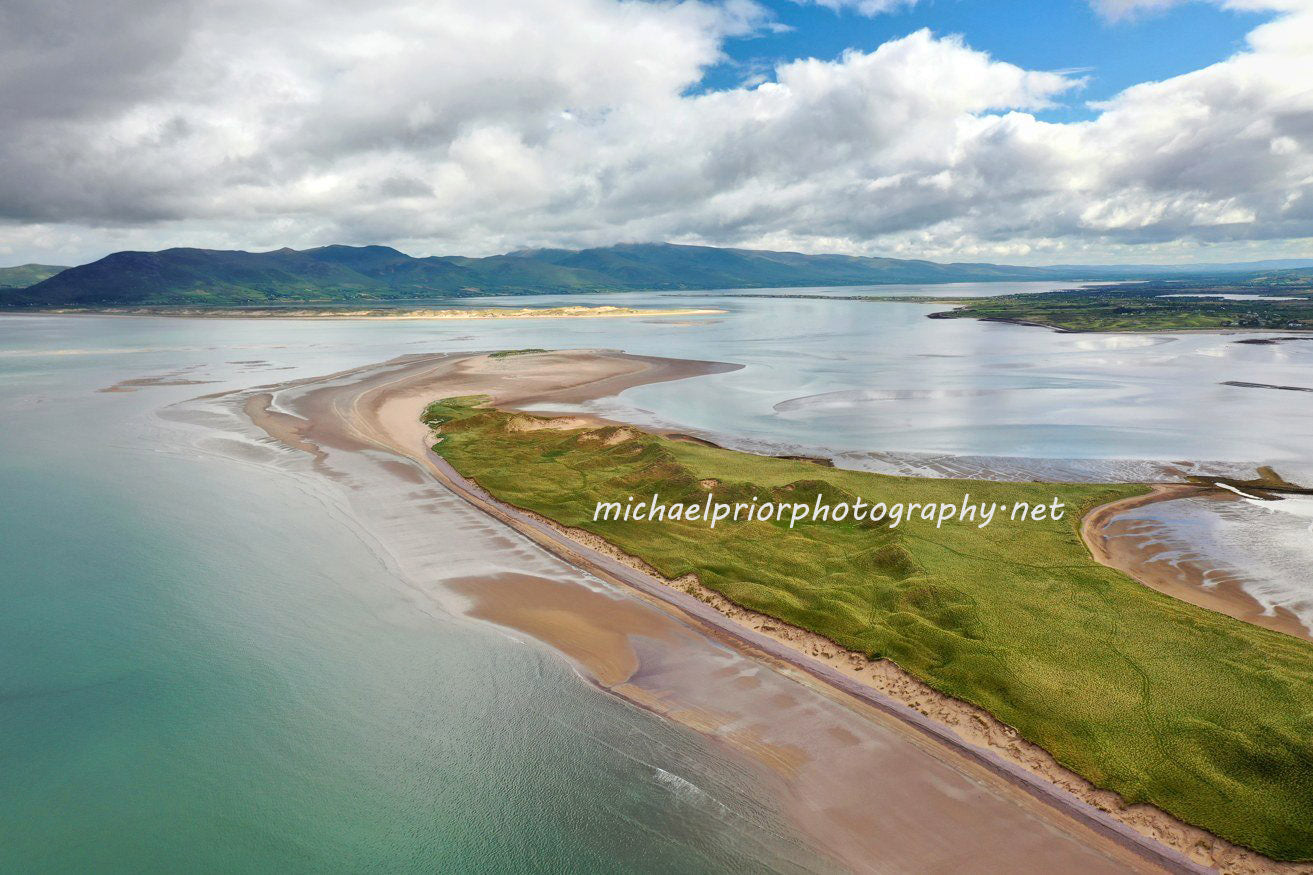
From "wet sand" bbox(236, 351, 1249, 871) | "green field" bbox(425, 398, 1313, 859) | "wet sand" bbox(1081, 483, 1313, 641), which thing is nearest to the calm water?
"wet sand" bbox(236, 351, 1249, 871)

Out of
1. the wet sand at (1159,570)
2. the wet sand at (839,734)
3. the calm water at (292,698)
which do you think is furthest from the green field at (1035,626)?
the calm water at (292,698)

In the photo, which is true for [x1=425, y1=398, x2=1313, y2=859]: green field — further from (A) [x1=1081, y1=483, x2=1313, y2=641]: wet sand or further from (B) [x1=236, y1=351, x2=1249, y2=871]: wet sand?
(A) [x1=1081, y1=483, x2=1313, y2=641]: wet sand

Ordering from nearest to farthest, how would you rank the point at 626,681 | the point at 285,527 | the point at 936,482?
the point at 626,681 < the point at 285,527 < the point at 936,482

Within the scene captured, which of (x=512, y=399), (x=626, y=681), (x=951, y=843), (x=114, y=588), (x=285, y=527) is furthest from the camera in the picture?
(x=512, y=399)

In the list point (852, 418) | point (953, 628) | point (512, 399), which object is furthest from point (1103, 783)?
point (512, 399)

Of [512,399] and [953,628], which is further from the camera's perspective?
[512,399]

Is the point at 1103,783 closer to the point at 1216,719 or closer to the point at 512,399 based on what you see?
the point at 1216,719

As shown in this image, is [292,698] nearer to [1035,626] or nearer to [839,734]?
[839,734]

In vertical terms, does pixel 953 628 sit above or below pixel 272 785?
above

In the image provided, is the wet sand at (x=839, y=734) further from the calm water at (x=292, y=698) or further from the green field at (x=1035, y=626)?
the calm water at (x=292, y=698)
